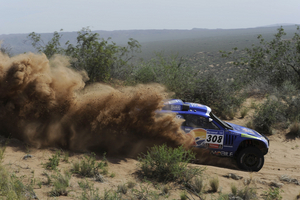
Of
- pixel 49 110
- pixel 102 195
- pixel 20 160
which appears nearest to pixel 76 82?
pixel 49 110

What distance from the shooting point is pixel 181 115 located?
7203 millimetres

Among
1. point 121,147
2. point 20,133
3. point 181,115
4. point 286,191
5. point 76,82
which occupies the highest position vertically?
point 76,82

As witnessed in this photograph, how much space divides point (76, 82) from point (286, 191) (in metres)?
6.62

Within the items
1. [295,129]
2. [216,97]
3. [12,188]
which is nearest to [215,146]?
[12,188]

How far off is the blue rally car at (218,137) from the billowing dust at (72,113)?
0.30 metres

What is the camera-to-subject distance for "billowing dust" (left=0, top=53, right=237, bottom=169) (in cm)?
682

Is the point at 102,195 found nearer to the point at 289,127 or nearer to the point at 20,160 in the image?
the point at 20,160

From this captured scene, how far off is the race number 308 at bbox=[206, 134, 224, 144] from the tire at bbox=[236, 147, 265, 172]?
749 mm

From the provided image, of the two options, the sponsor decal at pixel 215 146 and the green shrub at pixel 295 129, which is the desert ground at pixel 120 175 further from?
the green shrub at pixel 295 129

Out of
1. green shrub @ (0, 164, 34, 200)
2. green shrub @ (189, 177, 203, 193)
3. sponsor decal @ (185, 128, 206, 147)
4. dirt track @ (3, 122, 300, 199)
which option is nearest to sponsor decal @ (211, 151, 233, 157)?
dirt track @ (3, 122, 300, 199)

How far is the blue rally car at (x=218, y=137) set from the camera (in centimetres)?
722

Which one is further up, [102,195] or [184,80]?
[184,80]

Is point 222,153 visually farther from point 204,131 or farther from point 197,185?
point 197,185

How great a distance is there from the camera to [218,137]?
732cm
